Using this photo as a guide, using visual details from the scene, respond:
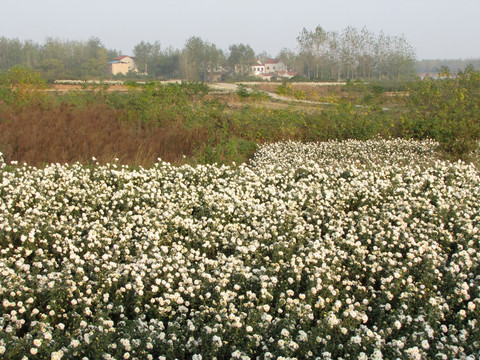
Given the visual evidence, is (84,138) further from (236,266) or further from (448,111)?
(448,111)

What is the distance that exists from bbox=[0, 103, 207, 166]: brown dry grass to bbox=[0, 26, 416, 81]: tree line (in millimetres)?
50938

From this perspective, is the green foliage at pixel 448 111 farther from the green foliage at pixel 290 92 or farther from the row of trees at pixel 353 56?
the row of trees at pixel 353 56

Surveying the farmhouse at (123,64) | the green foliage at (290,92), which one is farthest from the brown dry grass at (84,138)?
the farmhouse at (123,64)

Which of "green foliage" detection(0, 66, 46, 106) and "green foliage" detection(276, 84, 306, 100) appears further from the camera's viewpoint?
"green foliage" detection(276, 84, 306, 100)

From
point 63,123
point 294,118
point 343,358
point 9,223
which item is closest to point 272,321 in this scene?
point 343,358

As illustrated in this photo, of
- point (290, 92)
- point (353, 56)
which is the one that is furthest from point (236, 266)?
point (353, 56)

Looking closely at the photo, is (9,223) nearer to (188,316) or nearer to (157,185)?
(157,185)

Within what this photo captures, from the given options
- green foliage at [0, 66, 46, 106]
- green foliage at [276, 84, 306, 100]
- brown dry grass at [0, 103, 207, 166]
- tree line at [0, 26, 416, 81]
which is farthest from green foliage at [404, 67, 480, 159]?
tree line at [0, 26, 416, 81]

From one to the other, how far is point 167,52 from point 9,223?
92549mm

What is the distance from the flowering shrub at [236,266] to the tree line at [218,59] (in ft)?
187

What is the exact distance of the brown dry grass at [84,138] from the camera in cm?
828

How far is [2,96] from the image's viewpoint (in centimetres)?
1246

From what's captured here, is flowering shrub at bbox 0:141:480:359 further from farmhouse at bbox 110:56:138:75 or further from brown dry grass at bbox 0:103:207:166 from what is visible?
farmhouse at bbox 110:56:138:75

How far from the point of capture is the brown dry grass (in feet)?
27.2
